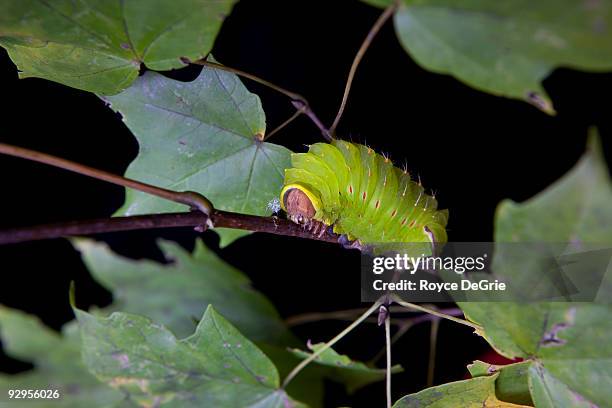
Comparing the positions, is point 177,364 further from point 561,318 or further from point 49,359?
point 49,359

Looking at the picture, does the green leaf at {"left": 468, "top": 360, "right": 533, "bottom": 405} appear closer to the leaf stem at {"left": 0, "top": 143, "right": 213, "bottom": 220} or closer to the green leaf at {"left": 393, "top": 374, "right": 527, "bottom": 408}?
the green leaf at {"left": 393, "top": 374, "right": 527, "bottom": 408}

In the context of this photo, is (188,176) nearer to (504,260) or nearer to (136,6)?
(136,6)

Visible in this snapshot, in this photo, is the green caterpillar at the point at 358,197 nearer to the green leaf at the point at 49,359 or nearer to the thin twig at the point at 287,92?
the thin twig at the point at 287,92

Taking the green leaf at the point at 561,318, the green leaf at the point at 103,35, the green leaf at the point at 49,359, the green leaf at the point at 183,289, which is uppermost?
the green leaf at the point at 103,35

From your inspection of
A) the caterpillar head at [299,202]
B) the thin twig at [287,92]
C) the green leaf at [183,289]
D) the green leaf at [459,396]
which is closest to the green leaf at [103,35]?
the thin twig at [287,92]

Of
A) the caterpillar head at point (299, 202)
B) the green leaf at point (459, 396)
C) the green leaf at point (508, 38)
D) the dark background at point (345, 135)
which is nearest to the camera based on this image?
the green leaf at point (508, 38)

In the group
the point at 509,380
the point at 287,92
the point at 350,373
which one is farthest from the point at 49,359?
the point at 509,380
